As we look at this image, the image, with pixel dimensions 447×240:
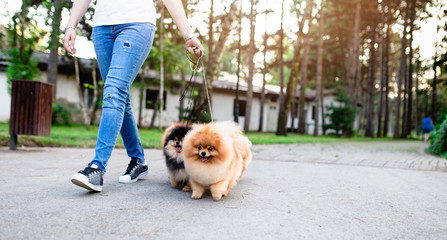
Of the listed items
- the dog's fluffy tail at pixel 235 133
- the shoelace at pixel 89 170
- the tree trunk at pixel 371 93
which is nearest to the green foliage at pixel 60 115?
the dog's fluffy tail at pixel 235 133

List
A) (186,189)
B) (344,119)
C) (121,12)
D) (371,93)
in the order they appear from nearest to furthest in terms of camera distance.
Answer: (121,12), (186,189), (344,119), (371,93)

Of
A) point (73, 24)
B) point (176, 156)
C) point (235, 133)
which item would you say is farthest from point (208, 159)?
point (73, 24)

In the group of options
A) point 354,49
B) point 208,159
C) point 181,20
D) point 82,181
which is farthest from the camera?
point 354,49

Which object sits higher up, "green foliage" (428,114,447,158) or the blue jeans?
the blue jeans

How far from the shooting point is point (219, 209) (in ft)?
8.79

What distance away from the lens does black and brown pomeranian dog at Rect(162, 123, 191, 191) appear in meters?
3.24

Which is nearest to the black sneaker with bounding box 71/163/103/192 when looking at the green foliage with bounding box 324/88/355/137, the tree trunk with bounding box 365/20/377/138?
the green foliage with bounding box 324/88/355/137

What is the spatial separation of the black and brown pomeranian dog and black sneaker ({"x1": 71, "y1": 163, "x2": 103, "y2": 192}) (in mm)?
704

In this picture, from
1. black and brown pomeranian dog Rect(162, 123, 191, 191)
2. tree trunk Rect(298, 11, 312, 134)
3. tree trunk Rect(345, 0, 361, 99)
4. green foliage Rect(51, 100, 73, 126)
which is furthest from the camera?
tree trunk Rect(345, 0, 361, 99)

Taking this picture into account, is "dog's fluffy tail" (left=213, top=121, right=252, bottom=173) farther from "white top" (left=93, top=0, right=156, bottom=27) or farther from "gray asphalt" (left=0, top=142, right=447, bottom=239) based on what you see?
"white top" (left=93, top=0, right=156, bottom=27)

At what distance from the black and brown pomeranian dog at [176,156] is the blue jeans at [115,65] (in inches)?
20.3

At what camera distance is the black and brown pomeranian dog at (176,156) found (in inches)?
127

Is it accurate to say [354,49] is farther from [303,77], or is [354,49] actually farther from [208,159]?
[208,159]

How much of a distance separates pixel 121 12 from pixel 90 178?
4.83 feet
